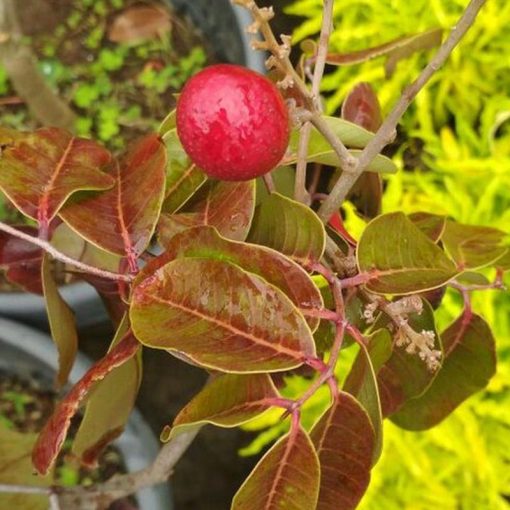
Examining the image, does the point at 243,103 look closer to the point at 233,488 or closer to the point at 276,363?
the point at 276,363

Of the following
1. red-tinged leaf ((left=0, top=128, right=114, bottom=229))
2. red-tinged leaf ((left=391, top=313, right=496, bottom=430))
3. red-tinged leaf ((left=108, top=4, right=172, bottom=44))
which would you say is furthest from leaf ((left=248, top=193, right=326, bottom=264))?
red-tinged leaf ((left=108, top=4, right=172, bottom=44))

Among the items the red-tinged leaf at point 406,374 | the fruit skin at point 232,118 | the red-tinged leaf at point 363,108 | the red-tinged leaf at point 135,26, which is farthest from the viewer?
the red-tinged leaf at point 135,26

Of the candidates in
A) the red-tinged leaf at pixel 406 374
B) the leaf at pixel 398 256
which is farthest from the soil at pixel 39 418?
the leaf at pixel 398 256

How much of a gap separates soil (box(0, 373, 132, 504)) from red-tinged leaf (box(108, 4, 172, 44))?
1.91 feet

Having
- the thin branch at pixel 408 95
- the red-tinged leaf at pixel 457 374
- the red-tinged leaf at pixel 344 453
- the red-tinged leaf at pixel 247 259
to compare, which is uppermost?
the thin branch at pixel 408 95

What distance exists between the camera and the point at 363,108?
2.50 ft

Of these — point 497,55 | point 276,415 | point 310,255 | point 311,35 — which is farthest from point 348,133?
point 311,35

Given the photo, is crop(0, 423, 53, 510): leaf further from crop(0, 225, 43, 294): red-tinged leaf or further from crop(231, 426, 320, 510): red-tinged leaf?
crop(231, 426, 320, 510): red-tinged leaf

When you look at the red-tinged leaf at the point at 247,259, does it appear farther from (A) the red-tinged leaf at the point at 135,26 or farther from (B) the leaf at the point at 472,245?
(A) the red-tinged leaf at the point at 135,26

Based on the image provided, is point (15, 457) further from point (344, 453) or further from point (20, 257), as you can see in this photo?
point (344, 453)

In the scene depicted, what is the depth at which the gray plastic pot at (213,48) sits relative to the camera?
119cm

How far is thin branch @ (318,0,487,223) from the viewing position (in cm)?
46

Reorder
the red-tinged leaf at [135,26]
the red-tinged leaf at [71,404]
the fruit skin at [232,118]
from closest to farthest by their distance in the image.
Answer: the fruit skin at [232,118] → the red-tinged leaf at [71,404] → the red-tinged leaf at [135,26]

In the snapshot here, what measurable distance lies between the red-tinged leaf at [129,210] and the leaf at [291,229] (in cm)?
7
